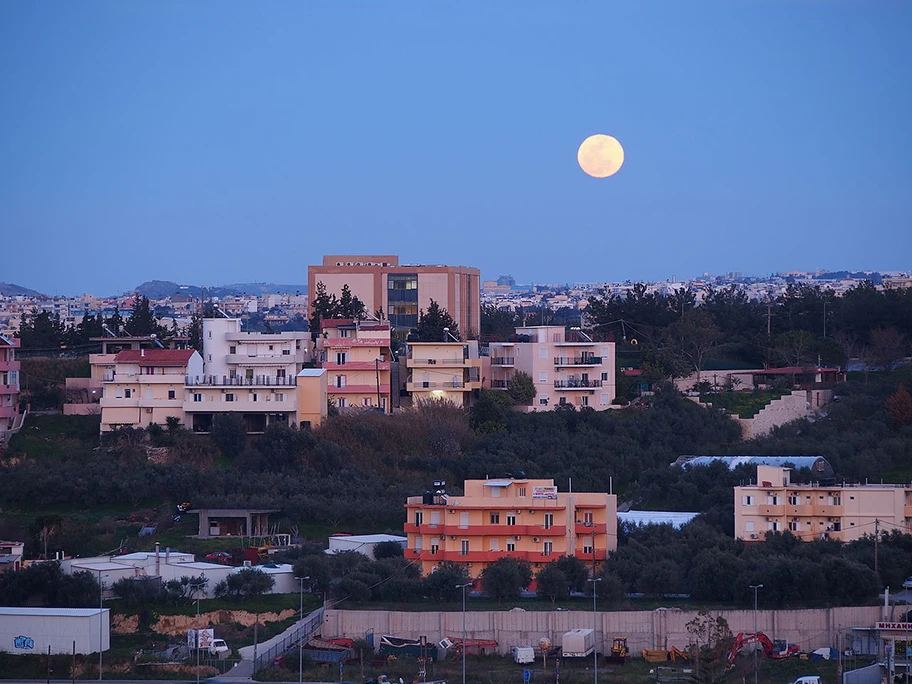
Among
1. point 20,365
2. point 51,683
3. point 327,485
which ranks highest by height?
point 20,365

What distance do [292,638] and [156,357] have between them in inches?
680

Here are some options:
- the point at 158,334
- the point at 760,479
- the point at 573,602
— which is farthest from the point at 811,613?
the point at 158,334

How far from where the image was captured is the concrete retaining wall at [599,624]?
28.9m

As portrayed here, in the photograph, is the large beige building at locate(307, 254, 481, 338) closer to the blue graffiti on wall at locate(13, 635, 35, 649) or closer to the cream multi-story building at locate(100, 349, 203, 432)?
the cream multi-story building at locate(100, 349, 203, 432)

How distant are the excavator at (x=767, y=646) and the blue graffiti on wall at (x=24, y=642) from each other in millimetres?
12424

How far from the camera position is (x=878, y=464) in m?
40.2

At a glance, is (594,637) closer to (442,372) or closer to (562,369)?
(442,372)

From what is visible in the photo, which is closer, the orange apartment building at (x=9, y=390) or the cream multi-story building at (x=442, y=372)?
the orange apartment building at (x=9, y=390)

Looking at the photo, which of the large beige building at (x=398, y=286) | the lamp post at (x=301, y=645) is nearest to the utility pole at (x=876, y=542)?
the lamp post at (x=301, y=645)

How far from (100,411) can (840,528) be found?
20.7m

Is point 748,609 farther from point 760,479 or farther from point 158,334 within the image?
point 158,334

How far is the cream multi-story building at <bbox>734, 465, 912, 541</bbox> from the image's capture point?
116ft

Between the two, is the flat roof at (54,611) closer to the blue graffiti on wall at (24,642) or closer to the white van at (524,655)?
the blue graffiti on wall at (24,642)

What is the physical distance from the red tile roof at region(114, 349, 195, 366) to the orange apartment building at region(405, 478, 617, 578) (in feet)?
39.3
